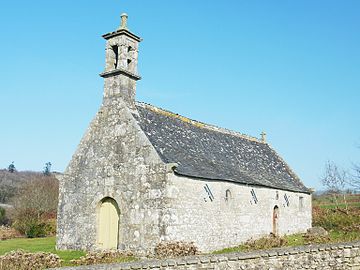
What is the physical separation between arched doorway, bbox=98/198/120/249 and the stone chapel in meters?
0.05

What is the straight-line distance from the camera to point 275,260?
12.9 metres

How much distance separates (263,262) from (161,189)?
614 cm

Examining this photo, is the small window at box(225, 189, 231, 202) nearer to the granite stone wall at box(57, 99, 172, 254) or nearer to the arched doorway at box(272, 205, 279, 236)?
the granite stone wall at box(57, 99, 172, 254)

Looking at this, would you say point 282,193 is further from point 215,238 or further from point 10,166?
point 10,166

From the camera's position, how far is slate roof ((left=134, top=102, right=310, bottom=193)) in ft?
63.8

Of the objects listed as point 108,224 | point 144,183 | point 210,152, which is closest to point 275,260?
point 144,183

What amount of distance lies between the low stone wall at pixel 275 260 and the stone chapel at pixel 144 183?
524cm

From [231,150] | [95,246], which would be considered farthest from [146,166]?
[231,150]

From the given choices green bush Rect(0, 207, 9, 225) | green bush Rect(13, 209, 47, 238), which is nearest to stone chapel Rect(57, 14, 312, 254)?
green bush Rect(13, 209, 47, 238)

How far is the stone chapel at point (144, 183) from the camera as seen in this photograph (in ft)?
58.5

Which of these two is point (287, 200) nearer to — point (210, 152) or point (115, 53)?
point (210, 152)

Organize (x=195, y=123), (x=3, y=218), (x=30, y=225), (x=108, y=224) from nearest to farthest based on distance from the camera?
(x=108, y=224) < (x=195, y=123) < (x=30, y=225) < (x=3, y=218)

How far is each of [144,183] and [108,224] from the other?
3.05 m

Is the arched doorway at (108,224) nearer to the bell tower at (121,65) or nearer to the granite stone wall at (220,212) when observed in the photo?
the granite stone wall at (220,212)
